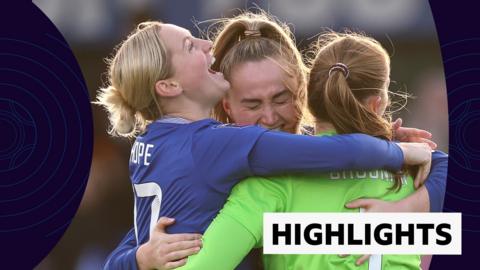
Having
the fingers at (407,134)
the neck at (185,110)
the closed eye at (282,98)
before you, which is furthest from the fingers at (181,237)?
the fingers at (407,134)

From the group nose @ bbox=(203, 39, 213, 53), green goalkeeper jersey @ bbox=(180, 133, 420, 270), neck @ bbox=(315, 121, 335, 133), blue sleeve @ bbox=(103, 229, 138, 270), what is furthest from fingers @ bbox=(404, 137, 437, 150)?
blue sleeve @ bbox=(103, 229, 138, 270)

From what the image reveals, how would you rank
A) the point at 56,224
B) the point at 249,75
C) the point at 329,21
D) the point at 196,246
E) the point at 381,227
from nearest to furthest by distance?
1. the point at 196,246
2. the point at 381,227
3. the point at 249,75
4. the point at 56,224
5. the point at 329,21

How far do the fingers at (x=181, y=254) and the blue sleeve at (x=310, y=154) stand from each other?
0.31 metres

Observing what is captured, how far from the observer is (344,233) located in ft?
11.3

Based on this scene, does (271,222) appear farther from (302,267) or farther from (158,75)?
(158,75)

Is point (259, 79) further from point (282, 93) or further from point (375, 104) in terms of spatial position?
point (375, 104)

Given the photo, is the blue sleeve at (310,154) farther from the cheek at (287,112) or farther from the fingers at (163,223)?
the cheek at (287,112)

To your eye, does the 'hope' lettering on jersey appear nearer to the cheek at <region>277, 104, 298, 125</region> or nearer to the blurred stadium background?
the cheek at <region>277, 104, 298, 125</region>

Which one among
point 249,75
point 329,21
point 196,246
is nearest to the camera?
point 196,246

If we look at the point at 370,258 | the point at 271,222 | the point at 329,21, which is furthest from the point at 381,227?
the point at 329,21

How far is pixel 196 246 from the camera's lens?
3295 mm

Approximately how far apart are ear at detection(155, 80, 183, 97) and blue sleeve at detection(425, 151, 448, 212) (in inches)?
35.6

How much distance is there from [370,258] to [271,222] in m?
0.35

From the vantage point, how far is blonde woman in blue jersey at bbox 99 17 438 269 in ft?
10.9
